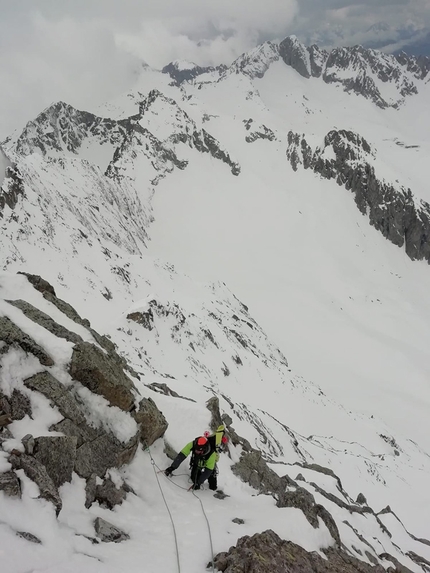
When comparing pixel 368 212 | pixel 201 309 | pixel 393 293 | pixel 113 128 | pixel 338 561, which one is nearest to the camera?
pixel 338 561

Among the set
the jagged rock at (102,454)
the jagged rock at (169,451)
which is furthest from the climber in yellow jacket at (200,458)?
the jagged rock at (102,454)

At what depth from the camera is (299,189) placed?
110312 mm

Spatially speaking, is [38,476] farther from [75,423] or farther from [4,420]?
[75,423]

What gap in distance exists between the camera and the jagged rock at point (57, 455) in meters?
6.88

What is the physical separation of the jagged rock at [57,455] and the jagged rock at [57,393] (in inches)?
34.4

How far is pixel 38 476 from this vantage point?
246 inches

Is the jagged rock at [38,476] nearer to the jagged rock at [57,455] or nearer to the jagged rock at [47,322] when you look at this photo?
the jagged rock at [57,455]

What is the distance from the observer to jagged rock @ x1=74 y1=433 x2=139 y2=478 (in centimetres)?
777

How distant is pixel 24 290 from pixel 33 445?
593 centimetres

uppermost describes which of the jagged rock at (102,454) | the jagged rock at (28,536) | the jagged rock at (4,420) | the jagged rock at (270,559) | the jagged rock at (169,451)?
the jagged rock at (270,559)

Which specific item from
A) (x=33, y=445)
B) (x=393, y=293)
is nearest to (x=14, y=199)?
(x=33, y=445)

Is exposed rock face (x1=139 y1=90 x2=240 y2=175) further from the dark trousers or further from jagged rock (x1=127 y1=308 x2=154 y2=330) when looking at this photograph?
the dark trousers

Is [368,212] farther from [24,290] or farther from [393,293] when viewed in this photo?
[24,290]

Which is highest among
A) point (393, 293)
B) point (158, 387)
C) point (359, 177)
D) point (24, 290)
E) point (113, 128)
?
point (359, 177)
